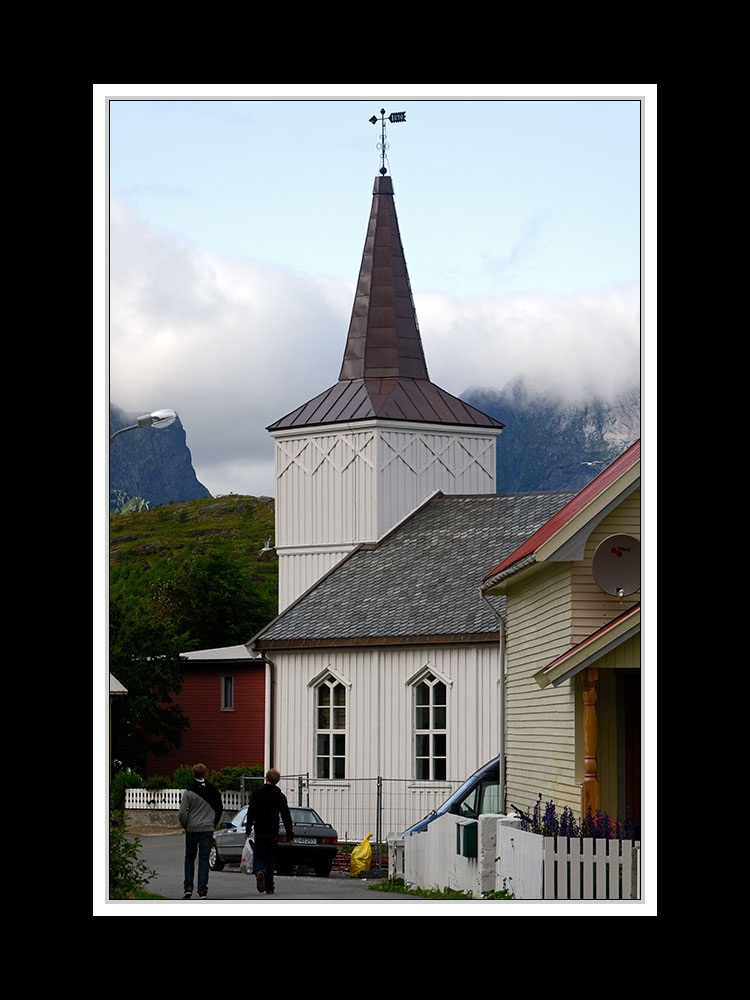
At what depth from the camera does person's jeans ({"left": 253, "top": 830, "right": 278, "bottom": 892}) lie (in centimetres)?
2014

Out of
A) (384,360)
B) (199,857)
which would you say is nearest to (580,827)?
(199,857)

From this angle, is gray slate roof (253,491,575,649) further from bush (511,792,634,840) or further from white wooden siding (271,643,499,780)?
bush (511,792,634,840)

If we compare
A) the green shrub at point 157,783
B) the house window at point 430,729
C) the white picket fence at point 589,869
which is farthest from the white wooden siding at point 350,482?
the white picket fence at point 589,869

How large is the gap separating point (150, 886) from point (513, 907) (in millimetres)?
12287

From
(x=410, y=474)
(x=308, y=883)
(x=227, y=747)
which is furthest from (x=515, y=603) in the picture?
(x=227, y=747)

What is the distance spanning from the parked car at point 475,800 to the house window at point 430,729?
9.41 m

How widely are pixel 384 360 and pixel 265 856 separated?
1011 inches

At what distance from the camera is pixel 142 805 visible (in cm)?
4275

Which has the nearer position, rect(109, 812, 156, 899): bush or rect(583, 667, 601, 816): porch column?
rect(109, 812, 156, 899): bush

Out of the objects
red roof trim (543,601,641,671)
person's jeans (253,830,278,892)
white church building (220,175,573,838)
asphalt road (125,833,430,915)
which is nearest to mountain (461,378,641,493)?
white church building (220,175,573,838)

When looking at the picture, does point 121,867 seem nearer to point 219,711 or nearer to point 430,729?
point 430,729

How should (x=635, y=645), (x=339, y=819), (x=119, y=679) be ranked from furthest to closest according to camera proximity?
(x=119, y=679) < (x=339, y=819) < (x=635, y=645)

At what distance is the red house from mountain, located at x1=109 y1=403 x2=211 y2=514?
2945 cm

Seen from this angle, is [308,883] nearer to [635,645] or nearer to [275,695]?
[635,645]
